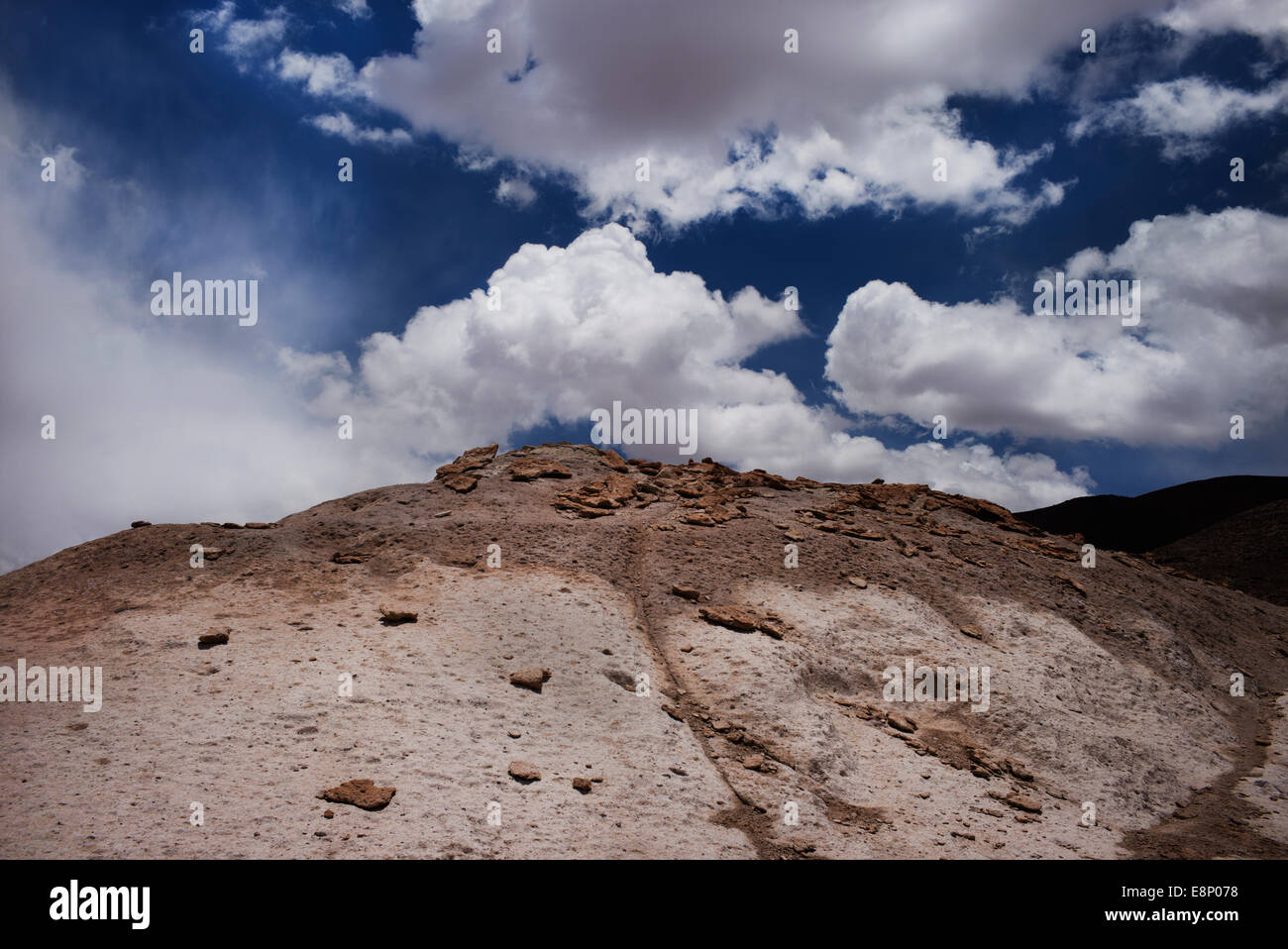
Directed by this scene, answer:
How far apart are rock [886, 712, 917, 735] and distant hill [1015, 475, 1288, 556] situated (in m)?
56.8

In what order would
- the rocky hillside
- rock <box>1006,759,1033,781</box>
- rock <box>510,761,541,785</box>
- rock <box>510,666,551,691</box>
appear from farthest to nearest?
rock <box>1006,759,1033,781</box> < rock <box>510,666,551,691</box> < rock <box>510,761,541,785</box> < the rocky hillside

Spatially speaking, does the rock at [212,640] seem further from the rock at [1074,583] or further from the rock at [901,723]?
the rock at [1074,583]

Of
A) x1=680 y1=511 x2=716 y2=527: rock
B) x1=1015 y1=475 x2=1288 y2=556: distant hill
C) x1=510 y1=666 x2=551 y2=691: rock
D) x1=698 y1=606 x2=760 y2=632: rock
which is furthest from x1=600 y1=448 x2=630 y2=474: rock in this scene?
x1=1015 y1=475 x2=1288 y2=556: distant hill

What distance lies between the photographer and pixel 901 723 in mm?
13867

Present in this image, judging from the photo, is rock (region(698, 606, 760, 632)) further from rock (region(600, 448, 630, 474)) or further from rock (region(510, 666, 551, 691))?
rock (region(600, 448, 630, 474))

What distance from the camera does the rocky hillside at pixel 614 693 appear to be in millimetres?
8984

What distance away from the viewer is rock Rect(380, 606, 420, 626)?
13.9 metres

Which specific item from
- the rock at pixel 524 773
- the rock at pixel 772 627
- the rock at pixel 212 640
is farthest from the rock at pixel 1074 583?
the rock at pixel 212 640

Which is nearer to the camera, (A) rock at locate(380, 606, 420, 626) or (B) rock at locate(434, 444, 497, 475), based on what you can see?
(A) rock at locate(380, 606, 420, 626)

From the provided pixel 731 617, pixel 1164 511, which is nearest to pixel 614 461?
pixel 731 617

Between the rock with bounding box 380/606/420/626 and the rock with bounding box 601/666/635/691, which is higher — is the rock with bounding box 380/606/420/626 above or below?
above

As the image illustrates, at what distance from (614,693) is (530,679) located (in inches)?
59.7

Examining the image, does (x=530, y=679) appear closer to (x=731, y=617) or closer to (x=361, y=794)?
(x=361, y=794)

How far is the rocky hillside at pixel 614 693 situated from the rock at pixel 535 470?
35.9 inches
